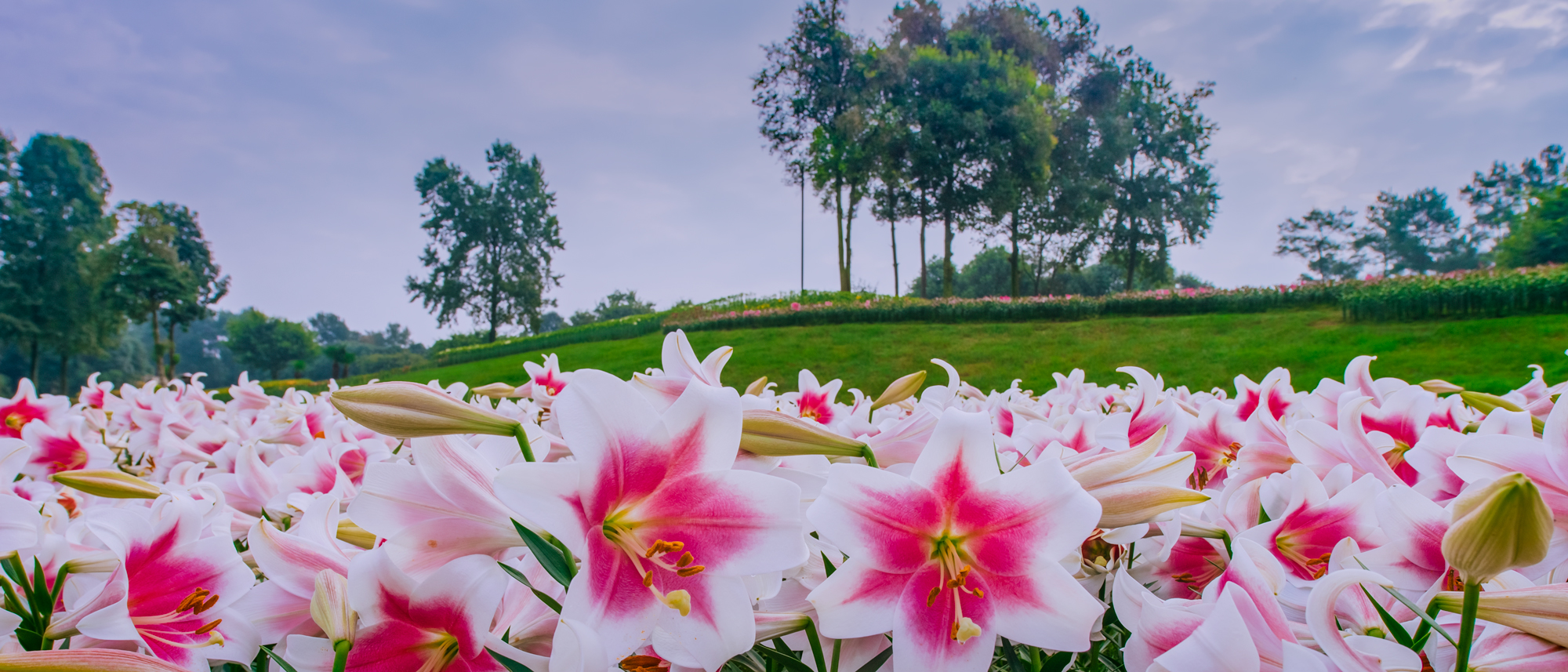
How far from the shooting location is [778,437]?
2.00 feet

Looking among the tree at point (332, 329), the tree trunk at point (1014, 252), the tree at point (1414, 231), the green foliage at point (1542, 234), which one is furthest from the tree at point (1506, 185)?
the tree at point (332, 329)

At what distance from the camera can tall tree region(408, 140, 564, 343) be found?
34250mm

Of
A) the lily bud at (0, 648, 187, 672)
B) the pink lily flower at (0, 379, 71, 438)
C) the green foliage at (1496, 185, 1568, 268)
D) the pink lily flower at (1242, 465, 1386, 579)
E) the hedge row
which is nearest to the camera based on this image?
the lily bud at (0, 648, 187, 672)

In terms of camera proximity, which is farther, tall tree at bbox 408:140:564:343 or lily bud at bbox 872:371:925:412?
tall tree at bbox 408:140:564:343

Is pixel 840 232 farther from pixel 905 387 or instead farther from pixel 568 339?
pixel 905 387

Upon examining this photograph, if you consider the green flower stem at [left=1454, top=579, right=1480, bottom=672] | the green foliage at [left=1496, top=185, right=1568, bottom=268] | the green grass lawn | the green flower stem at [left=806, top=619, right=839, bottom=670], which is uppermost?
the green foliage at [left=1496, top=185, right=1568, bottom=268]

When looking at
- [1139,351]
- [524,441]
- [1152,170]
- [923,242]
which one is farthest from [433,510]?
[1152,170]

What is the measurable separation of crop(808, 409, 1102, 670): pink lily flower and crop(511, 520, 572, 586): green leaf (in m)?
0.18

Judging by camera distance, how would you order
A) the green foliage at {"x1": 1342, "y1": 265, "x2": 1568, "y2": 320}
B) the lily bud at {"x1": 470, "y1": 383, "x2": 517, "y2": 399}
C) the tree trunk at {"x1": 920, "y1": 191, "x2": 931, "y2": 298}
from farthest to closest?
the tree trunk at {"x1": 920, "y1": 191, "x2": 931, "y2": 298}, the green foliage at {"x1": 1342, "y1": 265, "x2": 1568, "y2": 320}, the lily bud at {"x1": 470, "y1": 383, "x2": 517, "y2": 399}

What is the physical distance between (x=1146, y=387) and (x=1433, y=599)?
0.48 meters

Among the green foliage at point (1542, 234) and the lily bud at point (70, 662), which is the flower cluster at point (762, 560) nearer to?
the lily bud at point (70, 662)

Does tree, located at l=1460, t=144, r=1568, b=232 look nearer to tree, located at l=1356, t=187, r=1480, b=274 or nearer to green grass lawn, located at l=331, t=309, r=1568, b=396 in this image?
tree, located at l=1356, t=187, r=1480, b=274

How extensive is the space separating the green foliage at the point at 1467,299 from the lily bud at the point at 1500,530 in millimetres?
15020

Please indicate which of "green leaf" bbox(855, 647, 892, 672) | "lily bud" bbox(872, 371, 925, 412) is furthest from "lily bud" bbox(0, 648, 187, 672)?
"lily bud" bbox(872, 371, 925, 412)
